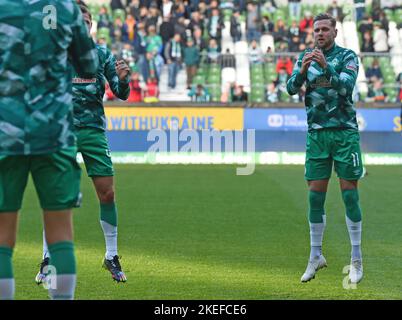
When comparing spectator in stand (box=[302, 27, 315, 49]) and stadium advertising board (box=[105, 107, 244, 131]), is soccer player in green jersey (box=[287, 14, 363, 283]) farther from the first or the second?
spectator in stand (box=[302, 27, 315, 49])

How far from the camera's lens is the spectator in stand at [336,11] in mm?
31297

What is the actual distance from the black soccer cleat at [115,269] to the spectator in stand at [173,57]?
21.1 metres

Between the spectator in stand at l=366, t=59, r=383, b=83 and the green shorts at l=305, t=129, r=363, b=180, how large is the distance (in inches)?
793

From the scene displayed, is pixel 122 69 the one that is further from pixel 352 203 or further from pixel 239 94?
pixel 239 94

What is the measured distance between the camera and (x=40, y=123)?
17.5 ft

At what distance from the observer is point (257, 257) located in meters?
9.95

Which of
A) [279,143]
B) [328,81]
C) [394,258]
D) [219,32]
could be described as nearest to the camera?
[328,81]

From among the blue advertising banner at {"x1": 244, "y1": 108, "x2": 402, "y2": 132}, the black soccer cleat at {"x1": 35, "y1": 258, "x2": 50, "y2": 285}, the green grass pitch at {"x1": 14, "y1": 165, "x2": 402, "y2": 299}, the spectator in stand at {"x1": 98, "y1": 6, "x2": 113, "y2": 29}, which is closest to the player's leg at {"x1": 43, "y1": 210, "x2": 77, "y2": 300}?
the green grass pitch at {"x1": 14, "y1": 165, "x2": 402, "y2": 299}

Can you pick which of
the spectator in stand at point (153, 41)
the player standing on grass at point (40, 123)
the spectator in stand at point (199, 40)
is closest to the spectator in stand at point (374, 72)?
the spectator in stand at point (199, 40)

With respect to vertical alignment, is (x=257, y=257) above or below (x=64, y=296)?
below

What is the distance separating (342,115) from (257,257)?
2072mm

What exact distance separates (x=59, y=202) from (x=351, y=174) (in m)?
3.87
